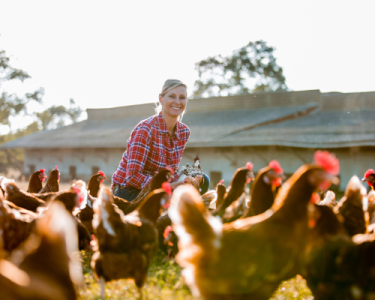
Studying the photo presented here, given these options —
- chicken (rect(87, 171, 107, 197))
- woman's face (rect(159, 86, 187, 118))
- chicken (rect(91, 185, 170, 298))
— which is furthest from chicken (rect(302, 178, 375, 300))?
chicken (rect(87, 171, 107, 197))

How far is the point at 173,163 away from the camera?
5102 millimetres

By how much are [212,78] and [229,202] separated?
3401cm

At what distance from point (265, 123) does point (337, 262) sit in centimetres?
1189

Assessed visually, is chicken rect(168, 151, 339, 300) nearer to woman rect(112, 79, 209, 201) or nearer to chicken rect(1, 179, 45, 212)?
chicken rect(1, 179, 45, 212)

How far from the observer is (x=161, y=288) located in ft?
10.1

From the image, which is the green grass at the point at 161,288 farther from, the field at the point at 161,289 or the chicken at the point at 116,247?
the chicken at the point at 116,247

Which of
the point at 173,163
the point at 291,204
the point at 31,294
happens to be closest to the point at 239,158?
the point at 173,163

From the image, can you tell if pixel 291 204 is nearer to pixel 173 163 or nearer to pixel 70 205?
pixel 70 205

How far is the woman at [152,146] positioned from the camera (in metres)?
4.62

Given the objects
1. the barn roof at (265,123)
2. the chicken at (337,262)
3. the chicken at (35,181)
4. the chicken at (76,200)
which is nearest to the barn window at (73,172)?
the barn roof at (265,123)

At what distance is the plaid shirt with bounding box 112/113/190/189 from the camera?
Answer: 182 inches

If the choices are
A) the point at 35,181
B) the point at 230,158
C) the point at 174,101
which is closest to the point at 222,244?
the point at 174,101

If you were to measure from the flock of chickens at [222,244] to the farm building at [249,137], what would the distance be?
866 centimetres

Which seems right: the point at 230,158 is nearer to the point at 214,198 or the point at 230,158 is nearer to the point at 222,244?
the point at 214,198
